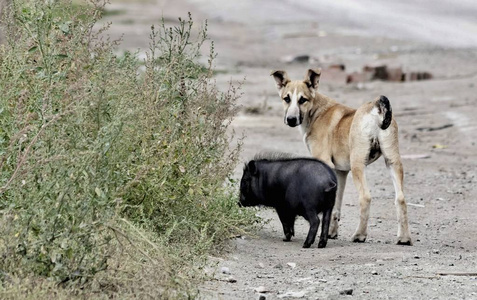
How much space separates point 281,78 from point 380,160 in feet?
11.2

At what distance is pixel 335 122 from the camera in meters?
9.58

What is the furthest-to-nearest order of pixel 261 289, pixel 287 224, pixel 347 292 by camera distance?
pixel 287 224 < pixel 261 289 < pixel 347 292

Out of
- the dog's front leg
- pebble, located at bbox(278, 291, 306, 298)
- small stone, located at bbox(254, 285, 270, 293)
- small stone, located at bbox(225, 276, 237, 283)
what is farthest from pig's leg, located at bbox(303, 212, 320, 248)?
pebble, located at bbox(278, 291, 306, 298)

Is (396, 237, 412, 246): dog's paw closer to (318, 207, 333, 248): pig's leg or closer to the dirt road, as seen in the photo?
the dirt road

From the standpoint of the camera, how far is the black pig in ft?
28.1

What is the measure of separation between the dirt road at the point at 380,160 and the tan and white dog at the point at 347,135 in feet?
1.07

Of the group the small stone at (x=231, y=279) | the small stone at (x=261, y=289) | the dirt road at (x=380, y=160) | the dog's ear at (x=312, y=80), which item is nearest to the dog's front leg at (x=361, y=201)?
the dirt road at (x=380, y=160)

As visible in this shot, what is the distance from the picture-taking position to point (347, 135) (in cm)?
924

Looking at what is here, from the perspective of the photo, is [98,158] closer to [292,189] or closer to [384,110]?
[292,189]

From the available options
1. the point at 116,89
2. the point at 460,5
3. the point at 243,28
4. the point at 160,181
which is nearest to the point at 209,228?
the point at 160,181

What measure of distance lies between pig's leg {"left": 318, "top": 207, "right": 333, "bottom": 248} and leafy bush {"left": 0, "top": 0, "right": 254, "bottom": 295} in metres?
0.64

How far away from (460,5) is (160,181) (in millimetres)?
27458

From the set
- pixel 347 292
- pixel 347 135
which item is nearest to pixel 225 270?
pixel 347 292

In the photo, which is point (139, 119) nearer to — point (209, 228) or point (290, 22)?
point (209, 228)
